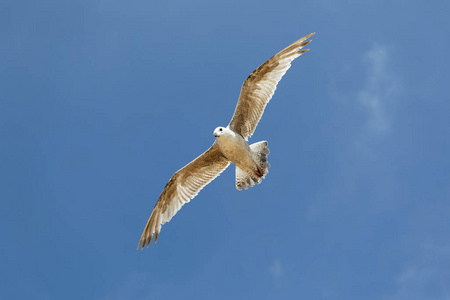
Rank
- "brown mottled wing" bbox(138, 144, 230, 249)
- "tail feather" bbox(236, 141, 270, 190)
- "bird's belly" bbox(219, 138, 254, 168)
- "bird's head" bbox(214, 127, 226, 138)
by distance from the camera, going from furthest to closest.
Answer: "brown mottled wing" bbox(138, 144, 230, 249), "tail feather" bbox(236, 141, 270, 190), "bird's belly" bbox(219, 138, 254, 168), "bird's head" bbox(214, 127, 226, 138)

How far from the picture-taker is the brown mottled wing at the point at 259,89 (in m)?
16.0

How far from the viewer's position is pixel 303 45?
16.2 m

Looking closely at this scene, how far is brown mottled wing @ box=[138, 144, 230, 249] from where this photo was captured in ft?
55.3

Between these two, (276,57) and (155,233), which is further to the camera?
(155,233)

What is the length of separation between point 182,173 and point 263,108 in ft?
9.81

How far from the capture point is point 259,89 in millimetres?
16047

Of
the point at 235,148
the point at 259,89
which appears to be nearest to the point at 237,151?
the point at 235,148

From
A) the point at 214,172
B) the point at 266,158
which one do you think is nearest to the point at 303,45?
the point at 266,158

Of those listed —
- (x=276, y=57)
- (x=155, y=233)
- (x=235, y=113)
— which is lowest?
(x=155, y=233)

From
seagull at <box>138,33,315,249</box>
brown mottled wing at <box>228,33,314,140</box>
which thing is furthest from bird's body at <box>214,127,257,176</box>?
brown mottled wing at <box>228,33,314,140</box>

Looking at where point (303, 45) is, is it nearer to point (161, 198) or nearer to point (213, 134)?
point (213, 134)

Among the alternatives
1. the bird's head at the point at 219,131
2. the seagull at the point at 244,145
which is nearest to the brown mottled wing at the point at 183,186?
the seagull at the point at 244,145

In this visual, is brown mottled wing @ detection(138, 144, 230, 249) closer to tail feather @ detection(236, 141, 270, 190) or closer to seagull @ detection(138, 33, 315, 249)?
seagull @ detection(138, 33, 315, 249)

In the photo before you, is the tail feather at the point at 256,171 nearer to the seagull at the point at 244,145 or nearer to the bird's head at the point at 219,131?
the seagull at the point at 244,145
